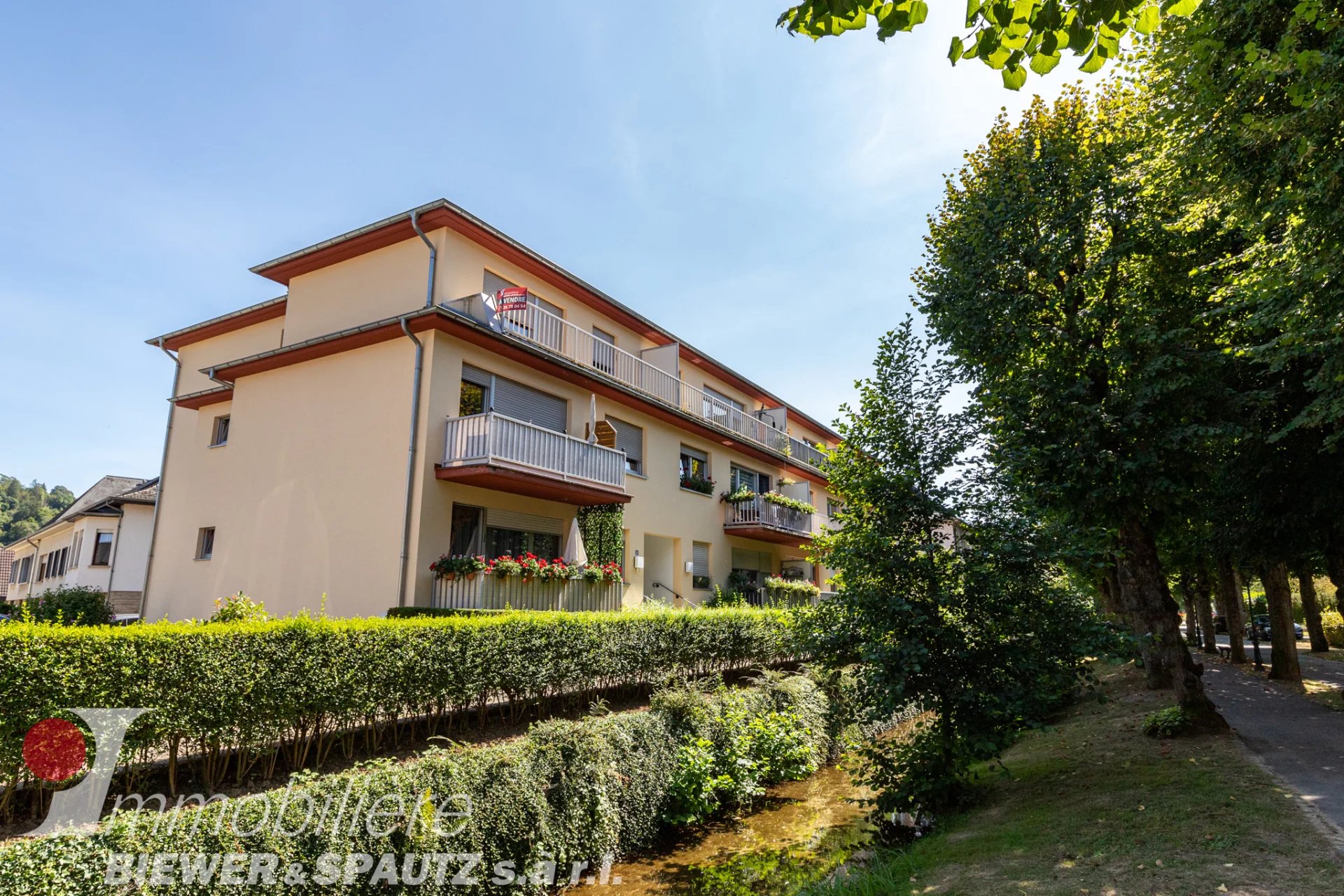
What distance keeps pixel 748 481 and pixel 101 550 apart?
2327cm

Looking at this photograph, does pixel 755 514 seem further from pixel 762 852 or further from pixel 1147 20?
pixel 1147 20

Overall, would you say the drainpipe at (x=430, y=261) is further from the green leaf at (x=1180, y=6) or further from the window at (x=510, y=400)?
the green leaf at (x=1180, y=6)

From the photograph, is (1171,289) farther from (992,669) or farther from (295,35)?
(295,35)

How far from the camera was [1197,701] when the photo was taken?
962 centimetres

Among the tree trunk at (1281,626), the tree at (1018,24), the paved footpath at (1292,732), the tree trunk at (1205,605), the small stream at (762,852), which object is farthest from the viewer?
the tree trunk at (1205,605)

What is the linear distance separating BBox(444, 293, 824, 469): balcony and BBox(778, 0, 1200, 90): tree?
592 cm

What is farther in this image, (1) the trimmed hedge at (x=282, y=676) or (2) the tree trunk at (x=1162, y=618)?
(2) the tree trunk at (x=1162, y=618)

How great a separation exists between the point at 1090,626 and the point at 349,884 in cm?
763

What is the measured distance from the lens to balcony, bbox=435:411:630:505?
524 inches

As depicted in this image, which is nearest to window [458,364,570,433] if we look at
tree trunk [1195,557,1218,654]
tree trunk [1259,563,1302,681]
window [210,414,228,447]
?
window [210,414,228,447]

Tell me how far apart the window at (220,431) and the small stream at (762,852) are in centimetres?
1606

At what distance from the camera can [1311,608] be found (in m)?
25.2

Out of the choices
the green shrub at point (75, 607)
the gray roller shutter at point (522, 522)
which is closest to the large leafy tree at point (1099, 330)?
the gray roller shutter at point (522, 522)

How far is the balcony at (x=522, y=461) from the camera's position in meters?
13.3
